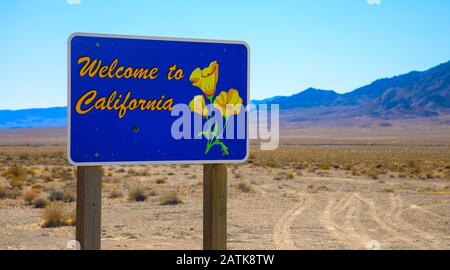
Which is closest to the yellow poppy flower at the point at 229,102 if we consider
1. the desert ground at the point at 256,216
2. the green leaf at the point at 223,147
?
the green leaf at the point at 223,147

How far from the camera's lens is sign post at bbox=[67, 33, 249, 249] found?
4789 mm

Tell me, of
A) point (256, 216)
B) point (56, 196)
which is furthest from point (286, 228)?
point (56, 196)

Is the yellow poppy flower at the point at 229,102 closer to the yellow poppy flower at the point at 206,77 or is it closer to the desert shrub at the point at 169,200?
the yellow poppy flower at the point at 206,77

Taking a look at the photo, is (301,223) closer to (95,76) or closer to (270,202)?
(270,202)

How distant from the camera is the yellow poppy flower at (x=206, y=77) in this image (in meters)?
5.06

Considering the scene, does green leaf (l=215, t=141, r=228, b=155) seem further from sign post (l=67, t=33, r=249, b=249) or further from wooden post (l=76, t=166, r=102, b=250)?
wooden post (l=76, t=166, r=102, b=250)

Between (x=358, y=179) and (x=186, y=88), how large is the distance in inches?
1039

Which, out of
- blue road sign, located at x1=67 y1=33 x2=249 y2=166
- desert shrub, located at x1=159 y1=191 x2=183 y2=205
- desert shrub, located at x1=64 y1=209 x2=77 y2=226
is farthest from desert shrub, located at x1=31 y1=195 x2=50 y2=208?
blue road sign, located at x1=67 y1=33 x2=249 y2=166

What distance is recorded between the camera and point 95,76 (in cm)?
482

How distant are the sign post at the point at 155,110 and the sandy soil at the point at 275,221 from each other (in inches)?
263

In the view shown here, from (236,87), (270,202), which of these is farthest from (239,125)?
(270,202)

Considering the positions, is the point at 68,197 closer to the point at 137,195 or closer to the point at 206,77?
the point at 137,195

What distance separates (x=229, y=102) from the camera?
5.16 metres

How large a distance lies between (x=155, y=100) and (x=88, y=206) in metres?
0.99
